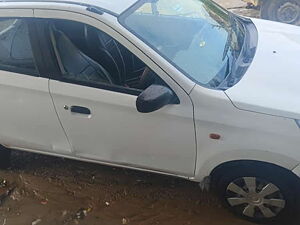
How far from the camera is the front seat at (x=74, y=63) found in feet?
10.3

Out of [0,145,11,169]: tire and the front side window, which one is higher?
the front side window

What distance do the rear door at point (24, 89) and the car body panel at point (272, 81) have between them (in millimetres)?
1429

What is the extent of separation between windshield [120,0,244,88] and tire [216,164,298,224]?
68 cm

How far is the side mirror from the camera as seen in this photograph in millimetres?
2789

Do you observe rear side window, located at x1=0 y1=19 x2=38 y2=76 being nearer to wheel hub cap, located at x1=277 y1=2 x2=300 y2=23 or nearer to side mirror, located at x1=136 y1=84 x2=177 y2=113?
side mirror, located at x1=136 y1=84 x2=177 y2=113

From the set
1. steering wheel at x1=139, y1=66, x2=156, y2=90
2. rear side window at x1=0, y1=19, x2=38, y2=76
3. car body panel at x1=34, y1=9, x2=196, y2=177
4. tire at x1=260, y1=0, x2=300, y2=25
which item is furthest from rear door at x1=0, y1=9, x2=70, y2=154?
tire at x1=260, y1=0, x2=300, y2=25

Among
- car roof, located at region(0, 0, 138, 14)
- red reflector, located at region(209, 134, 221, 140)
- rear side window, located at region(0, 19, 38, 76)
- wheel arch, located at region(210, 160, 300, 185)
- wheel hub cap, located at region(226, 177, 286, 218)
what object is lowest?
wheel hub cap, located at region(226, 177, 286, 218)

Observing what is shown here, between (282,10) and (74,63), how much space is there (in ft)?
17.5

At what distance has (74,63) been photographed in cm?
323

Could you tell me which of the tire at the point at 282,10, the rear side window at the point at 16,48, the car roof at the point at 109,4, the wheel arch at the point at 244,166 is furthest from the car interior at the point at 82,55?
the tire at the point at 282,10

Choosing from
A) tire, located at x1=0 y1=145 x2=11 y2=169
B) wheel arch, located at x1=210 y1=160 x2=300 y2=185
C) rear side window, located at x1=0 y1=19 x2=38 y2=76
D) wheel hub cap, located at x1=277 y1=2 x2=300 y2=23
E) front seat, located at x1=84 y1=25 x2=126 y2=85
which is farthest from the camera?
wheel hub cap, located at x1=277 y1=2 x2=300 y2=23

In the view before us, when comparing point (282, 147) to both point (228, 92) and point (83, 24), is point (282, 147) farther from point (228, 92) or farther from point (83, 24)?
point (83, 24)

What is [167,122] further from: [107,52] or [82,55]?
[82,55]

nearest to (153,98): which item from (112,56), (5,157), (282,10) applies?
(112,56)
